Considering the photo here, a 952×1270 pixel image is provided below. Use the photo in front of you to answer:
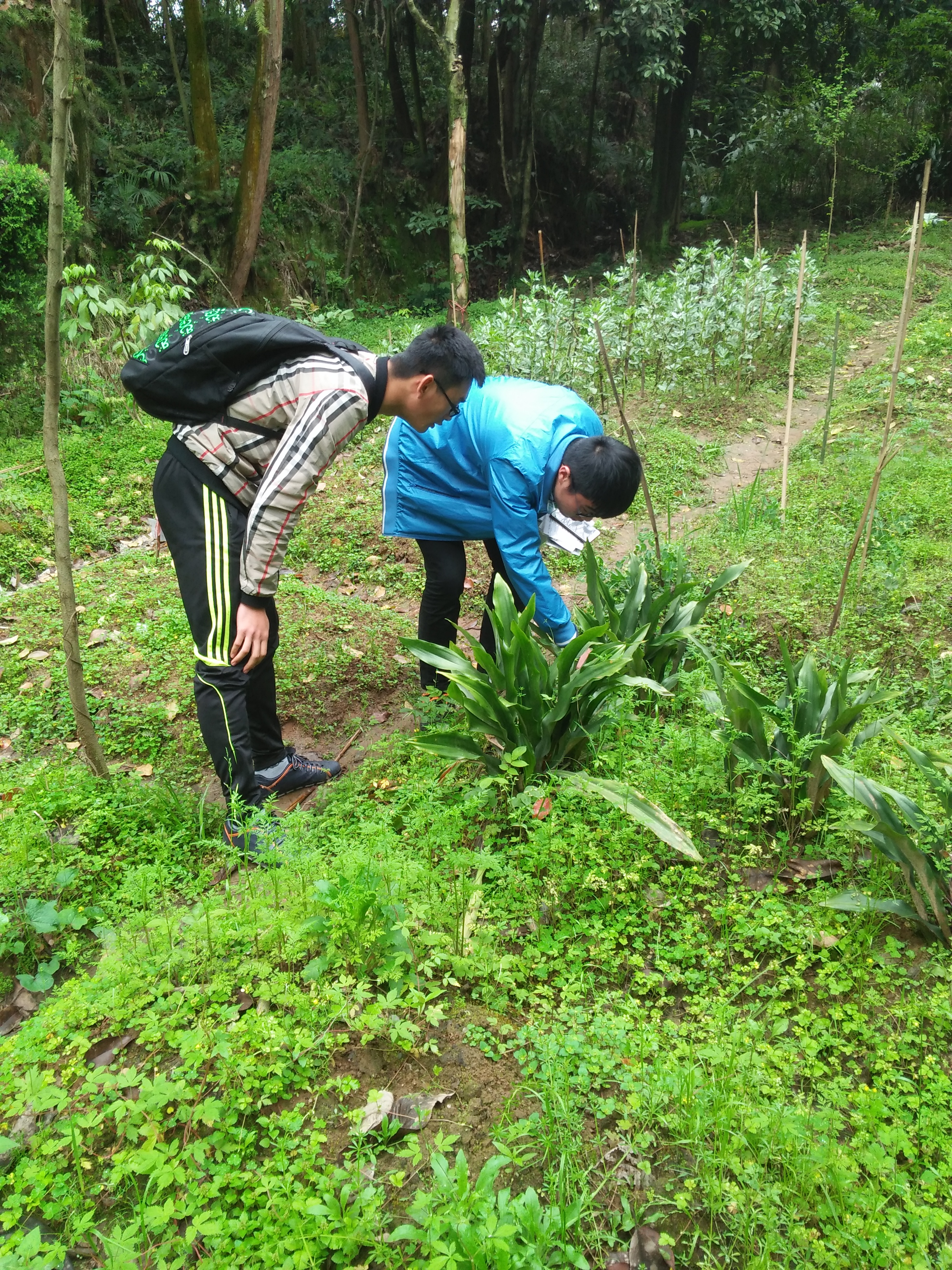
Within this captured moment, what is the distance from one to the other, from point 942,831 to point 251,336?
2.43 metres

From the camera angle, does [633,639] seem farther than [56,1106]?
Yes

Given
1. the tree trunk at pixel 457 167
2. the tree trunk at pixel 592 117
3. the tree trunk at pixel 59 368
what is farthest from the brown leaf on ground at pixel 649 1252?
the tree trunk at pixel 592 117

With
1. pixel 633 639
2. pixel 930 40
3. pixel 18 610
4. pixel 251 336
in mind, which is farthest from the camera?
pixel 930 40

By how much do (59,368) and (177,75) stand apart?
38.3ft

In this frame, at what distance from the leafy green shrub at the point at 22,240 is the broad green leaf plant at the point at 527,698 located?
5.21 meters

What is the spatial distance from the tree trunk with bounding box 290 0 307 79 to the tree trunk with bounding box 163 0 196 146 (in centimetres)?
328

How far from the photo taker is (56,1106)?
68.3 inches

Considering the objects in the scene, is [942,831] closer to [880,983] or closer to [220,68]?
[880,983]

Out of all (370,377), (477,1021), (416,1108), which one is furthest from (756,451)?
(416,1108)

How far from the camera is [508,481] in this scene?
3.04m

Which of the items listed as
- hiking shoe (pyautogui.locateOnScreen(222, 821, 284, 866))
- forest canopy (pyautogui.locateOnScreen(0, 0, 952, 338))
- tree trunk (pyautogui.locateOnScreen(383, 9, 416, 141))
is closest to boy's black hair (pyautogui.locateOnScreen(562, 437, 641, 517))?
hiking shoe (pyautogui.locateOnScreen(222, 821, 284, 866))

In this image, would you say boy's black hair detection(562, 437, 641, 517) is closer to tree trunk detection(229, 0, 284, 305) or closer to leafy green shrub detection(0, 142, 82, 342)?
leafy green shrub detection(0, 142, 82, 342)

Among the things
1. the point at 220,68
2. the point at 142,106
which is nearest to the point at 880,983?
the point at 142,106

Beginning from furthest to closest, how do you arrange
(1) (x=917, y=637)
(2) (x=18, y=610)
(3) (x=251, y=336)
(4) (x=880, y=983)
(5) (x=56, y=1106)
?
(2) (x=18, y=610) → (1) (x=917, y=637) → (3) (x=251, y=336) → (4) (x=880, y=983) → (5) (x=56, y=1106)
